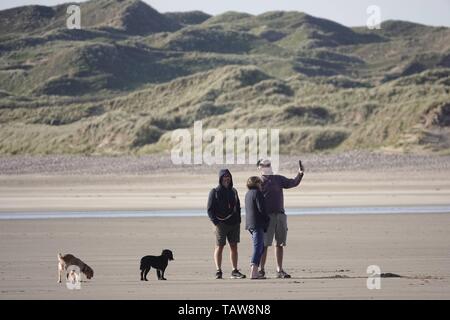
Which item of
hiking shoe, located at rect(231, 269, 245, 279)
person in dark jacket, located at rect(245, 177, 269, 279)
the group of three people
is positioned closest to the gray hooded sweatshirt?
the group of three people

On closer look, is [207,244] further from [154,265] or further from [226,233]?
[154,265]

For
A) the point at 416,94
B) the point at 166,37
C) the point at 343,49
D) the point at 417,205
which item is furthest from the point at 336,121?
the point at 343,49

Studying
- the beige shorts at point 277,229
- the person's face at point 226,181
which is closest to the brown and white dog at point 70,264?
the person's face at point 226,181

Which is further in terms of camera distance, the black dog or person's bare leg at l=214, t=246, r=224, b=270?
person's bare leg at l=214, t=246, r=224, b=270

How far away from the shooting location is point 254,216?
12.5 m

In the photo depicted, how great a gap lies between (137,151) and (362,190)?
2264 centimetres

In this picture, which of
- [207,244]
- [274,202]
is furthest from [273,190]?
[207,244]

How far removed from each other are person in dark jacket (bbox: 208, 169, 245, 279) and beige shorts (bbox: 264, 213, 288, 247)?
1.34 feet

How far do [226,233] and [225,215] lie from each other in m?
0.22

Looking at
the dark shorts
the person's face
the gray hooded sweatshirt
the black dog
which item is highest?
the person's face

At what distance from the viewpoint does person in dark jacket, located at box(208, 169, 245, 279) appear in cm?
1245

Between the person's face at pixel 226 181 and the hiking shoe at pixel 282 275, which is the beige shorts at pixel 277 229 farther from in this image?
the person's face at pixel 226 181

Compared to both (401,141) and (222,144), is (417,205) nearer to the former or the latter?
(401,141)

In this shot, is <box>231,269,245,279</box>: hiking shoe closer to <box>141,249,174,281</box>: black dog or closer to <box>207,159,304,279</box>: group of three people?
<box>207,159,304,279</box>: group of three people
